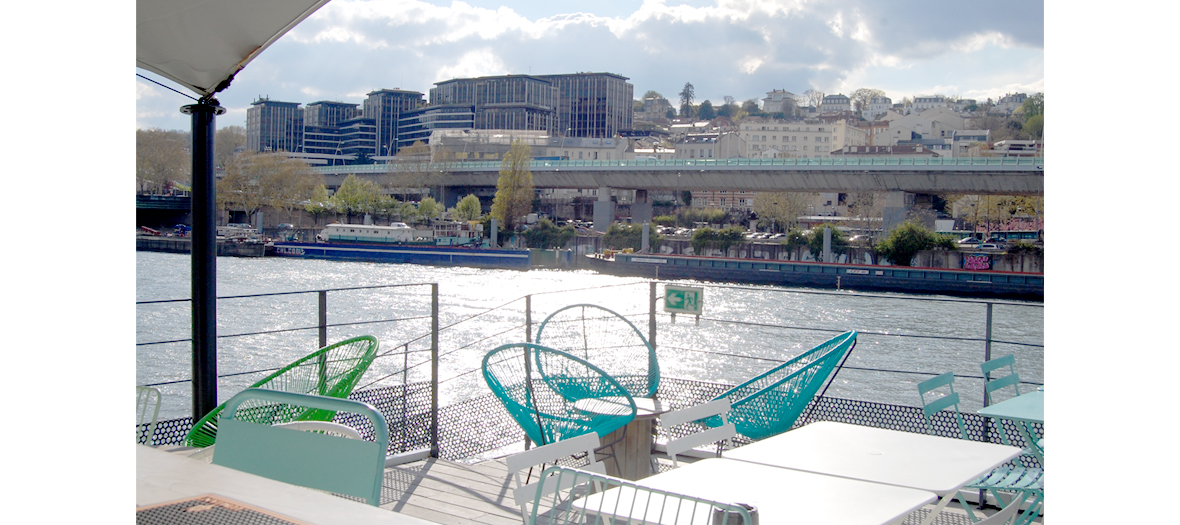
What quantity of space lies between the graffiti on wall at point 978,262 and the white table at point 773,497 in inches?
1079

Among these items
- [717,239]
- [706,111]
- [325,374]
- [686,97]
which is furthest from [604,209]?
[686,97]

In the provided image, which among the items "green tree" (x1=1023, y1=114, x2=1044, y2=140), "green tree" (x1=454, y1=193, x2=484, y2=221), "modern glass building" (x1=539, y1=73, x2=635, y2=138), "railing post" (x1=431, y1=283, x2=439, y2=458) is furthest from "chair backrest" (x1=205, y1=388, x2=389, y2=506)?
"modern glass building" (x1=539, y1=73, x2=635, y2=138)

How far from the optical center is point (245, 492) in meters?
1.03

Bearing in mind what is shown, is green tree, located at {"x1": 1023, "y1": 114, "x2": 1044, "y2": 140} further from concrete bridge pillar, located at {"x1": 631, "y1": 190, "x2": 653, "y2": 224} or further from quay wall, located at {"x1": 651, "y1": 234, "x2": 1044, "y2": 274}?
concrete bridge pillar, located at {"x1": 631, "y1": 190, "x2": 653, "y2": 224}

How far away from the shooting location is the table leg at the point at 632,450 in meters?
2.70

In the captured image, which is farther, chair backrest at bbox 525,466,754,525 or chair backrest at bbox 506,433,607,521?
chair backrest at bbox 506,433,607,521

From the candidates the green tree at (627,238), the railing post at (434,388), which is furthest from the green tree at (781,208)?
the railing post at (434,388)

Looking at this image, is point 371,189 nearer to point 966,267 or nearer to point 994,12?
point 966,267

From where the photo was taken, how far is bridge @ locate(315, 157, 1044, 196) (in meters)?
24.5

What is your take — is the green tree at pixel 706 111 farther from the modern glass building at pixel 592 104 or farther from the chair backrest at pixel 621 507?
the chair backrest at pixel 621 507

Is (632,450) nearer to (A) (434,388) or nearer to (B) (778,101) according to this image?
(A) (434,388)

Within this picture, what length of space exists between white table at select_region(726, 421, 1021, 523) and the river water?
3099 millimetres

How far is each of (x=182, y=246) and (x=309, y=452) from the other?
98.2ft
